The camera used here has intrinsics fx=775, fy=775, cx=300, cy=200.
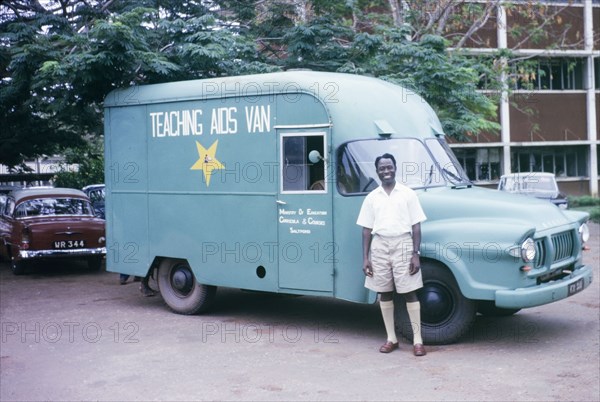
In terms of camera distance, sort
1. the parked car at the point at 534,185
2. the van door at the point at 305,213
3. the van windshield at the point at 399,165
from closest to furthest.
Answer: the van windshield at the point at 399,165
the van door at the point at 305,213
the parked car at the point at 534,185

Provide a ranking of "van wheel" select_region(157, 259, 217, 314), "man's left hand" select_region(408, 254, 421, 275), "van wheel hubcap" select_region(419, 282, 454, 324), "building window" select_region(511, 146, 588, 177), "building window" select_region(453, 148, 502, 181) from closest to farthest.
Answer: "man's left hand" select_region(408, 254, 421, 275) → "van wheel hubcap" select_region(419, 282, 454, 324) → "van wheel" select_region(157, 259, 217, 314) → "building window" select_region(453, 148, 502, 181) → "building window" select_region(511, 146, 588, 177)

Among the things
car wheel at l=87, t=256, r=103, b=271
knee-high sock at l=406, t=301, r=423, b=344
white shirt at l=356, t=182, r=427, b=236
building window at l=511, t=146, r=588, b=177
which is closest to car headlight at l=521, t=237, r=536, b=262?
white shirt at l=356, t=182, r=427, b=236

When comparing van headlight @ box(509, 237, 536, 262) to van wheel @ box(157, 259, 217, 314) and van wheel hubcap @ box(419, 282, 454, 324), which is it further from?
van wheel @ box(157, 259, 217, 314)

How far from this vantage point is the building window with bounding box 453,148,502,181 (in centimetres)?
3403

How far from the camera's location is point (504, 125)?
109 feet

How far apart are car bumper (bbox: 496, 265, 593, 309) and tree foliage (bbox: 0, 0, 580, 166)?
22.0ft

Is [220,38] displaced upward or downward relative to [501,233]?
upward

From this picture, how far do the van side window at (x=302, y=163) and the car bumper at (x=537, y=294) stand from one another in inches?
91.5

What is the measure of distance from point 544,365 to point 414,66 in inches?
343

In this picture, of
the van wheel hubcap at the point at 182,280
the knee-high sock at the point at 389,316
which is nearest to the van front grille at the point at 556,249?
the knee-high sock at the point at 389,316

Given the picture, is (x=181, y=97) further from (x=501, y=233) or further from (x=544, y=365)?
(x=544, y=365)

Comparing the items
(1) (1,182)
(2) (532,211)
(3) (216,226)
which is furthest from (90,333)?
(1) (1,182)

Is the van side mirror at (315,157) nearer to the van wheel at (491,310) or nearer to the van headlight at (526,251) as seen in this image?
the van headlight at (526,251)

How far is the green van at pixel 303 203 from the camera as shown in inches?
314
